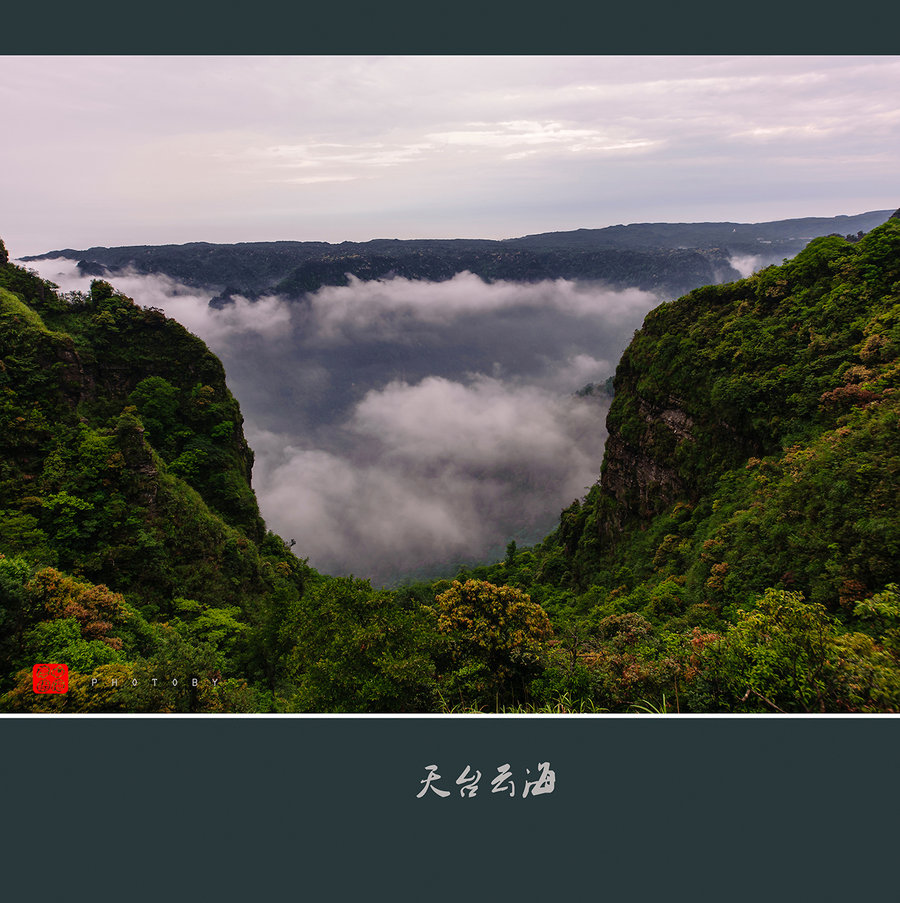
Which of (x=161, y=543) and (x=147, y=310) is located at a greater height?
(x=147, y=310)

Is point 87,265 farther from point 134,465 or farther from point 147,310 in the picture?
point 134,465

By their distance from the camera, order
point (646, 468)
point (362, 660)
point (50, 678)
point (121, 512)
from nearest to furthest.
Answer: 1. point (50, 678)
2. point (362, 660)
3. point (121, 512)
4. point (646, 468)

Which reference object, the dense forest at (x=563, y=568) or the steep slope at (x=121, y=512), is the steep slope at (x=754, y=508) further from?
the steep slope at (x=121, y=512)

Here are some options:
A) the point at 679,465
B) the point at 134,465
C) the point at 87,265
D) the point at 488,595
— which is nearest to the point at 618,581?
the point at 679,465

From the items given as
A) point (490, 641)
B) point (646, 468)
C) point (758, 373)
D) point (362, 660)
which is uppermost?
point (758, 373)

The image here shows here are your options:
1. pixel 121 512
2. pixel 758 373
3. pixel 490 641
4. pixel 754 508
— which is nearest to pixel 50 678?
pixel 490 641

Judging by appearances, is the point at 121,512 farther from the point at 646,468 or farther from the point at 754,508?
the point at 646,468

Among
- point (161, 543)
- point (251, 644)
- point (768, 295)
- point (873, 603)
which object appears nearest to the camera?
point (873, 603)
